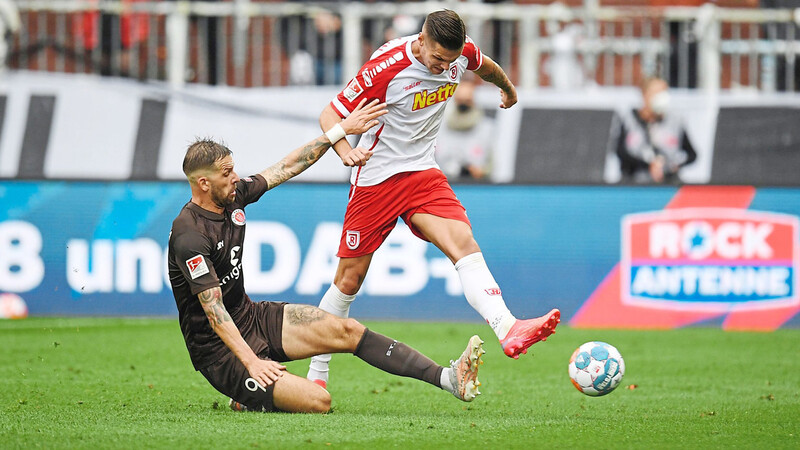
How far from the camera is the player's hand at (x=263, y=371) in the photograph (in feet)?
20.0

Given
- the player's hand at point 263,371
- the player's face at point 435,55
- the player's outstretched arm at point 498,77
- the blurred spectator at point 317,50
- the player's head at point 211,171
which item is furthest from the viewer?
the blurred spectator at point 317,50

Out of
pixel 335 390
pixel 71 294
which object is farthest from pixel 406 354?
pixel 71 294

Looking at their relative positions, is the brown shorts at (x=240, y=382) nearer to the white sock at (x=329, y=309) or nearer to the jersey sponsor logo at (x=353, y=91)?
the white sock at (x=329, y=309)

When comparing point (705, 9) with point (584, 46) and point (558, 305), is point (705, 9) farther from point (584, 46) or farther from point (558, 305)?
point (558, 305)

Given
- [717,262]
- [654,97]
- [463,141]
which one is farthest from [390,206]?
[654,97]

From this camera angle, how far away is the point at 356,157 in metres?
6.54

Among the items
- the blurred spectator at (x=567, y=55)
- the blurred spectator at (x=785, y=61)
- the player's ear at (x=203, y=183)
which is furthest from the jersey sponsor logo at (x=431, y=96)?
the blurred spectator at (x=785, y=61)

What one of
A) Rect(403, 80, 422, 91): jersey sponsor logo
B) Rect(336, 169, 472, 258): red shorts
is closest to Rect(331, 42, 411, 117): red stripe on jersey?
Rect(403, 80, 422, 91): jersey sponsor logo

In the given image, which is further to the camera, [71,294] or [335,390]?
[71,294]

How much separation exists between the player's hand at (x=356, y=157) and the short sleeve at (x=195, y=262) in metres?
0.95

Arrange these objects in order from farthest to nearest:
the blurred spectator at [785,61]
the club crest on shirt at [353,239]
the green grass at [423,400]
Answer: the blurred spectator at [785,61] → the club crest on shirt at [353,239] → the green grass at [423,400]

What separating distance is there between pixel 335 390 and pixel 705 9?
8.36 meters

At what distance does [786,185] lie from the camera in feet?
39.6

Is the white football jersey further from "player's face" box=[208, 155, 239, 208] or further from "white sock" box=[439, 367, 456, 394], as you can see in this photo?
"white sock" box=[439, 367, 456, 394]
